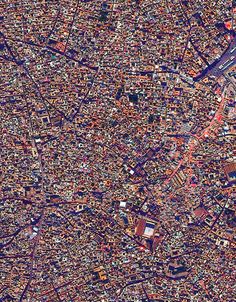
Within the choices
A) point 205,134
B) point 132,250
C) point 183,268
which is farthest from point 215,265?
point 205,134

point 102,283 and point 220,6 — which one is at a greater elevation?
point 220,6

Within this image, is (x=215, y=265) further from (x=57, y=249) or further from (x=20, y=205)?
(x=20, y=205)

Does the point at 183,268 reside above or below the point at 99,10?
below

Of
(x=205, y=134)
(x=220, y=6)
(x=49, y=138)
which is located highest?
(x=220, y=6)

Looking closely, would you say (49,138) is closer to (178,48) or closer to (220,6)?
(178,48)

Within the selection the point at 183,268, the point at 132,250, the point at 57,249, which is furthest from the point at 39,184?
the point at 183,268

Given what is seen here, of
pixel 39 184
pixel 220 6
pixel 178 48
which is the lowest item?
pixel 39 184
